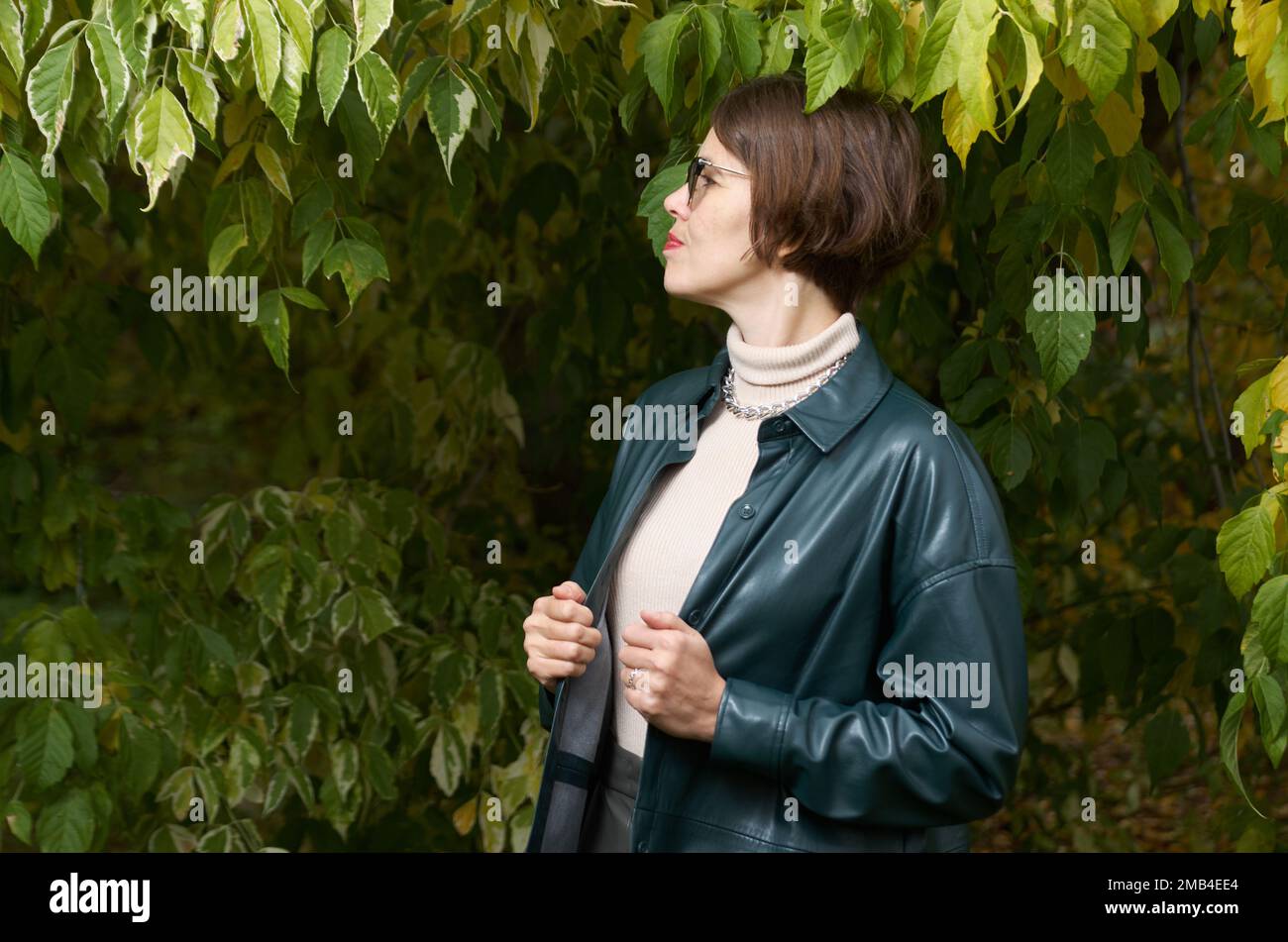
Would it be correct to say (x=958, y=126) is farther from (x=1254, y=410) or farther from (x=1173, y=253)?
(x=1173, y=253)

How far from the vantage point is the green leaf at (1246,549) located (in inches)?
80.4

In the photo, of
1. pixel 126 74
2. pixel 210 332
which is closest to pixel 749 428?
pixel 126 74

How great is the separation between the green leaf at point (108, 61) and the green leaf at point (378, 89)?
29 cm

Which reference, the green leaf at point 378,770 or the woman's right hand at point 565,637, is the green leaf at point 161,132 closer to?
the woman's right hand at point 565,637

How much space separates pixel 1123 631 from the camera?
355cm

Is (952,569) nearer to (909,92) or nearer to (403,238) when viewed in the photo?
(909,92)

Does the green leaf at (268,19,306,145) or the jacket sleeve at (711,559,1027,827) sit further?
the green leaf at (268,19,306,145)

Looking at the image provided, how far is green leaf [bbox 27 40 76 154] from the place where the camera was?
1.95m

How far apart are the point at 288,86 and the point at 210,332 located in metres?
2.24

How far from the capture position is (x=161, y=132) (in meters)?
1.91

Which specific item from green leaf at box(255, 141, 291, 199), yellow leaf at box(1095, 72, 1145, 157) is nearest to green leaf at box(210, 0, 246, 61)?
green leaf at box(255, 141, 291, 199)

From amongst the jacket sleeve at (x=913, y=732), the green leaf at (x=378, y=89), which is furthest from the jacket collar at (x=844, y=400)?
the green leaf at (x=378, y=89)

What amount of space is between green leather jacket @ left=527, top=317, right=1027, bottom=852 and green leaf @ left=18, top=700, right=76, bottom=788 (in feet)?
3.64

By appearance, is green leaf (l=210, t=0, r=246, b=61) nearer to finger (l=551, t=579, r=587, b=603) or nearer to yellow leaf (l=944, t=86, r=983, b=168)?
finger (l=551, t=579, r=587, b=603)
